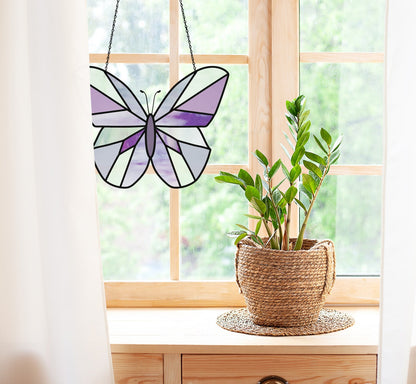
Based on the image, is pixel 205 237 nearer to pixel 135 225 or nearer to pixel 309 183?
pixel 135 225

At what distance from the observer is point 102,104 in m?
1.62

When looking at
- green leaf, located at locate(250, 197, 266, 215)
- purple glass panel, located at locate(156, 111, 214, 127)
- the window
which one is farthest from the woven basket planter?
purple glass panel, located at locate(156, 111, 214, 127)

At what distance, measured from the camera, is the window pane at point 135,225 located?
1.74 meters

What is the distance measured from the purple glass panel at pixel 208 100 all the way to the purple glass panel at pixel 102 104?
0.66ft

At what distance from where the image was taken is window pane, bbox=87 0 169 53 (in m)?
1.72

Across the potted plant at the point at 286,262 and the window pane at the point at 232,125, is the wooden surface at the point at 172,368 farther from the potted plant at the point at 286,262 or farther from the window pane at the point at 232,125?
the window pane at the point at 232,125

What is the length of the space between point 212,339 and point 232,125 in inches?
28.2

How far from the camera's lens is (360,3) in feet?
5.58

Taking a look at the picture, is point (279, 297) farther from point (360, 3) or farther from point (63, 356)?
point (360, 3)

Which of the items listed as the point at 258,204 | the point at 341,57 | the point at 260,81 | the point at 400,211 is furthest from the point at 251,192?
the point at 341,57

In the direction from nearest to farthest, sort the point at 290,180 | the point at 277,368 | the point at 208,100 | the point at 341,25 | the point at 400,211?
the point at 400,211 → the point at 277,368 → the point at 290,180 → the point at 208,100 → the point at 341,25

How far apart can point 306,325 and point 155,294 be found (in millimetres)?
512

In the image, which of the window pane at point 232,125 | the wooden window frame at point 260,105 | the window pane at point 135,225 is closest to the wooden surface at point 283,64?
the wooden window frame at point 260,105

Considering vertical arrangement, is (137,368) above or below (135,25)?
below
